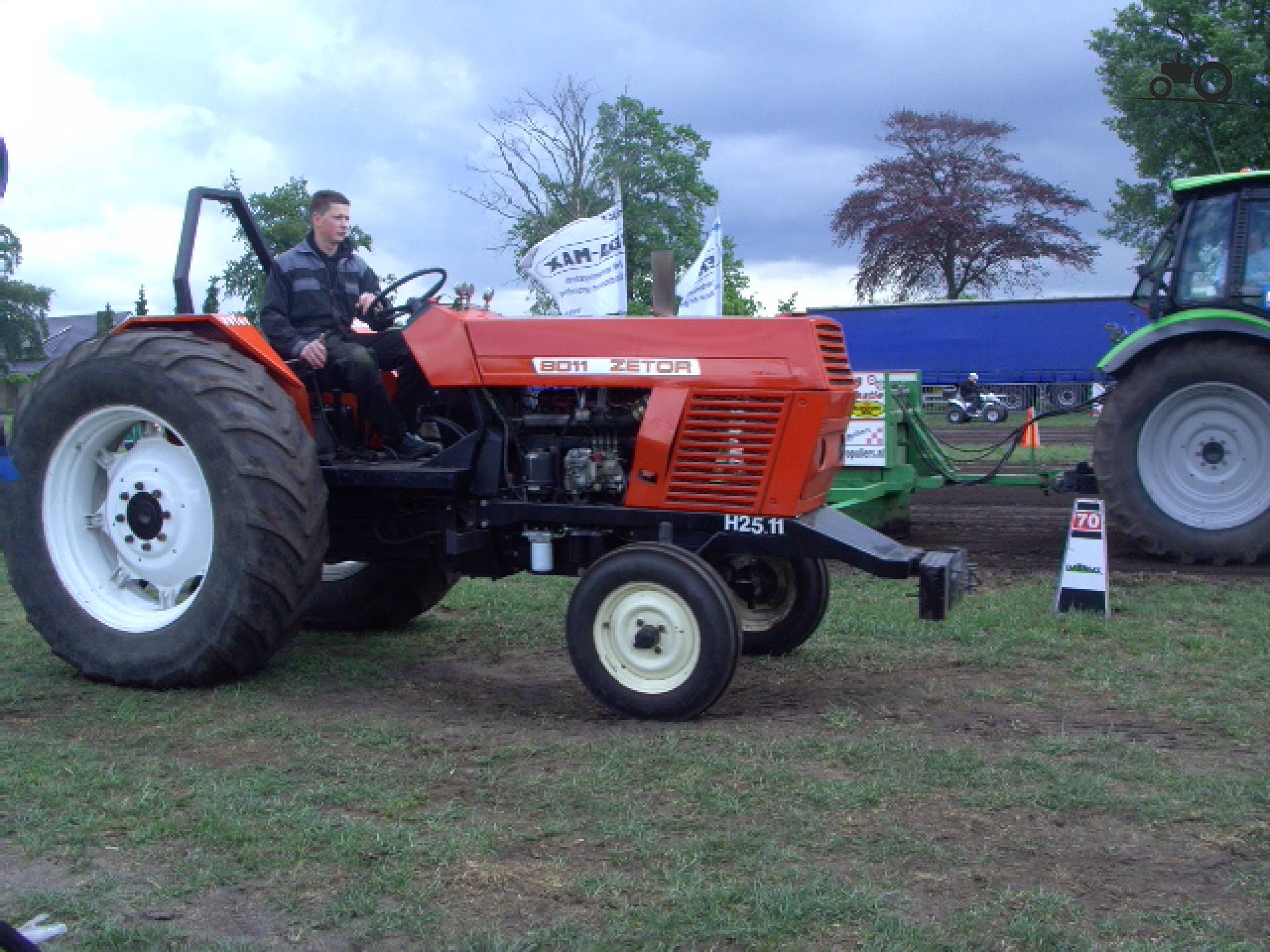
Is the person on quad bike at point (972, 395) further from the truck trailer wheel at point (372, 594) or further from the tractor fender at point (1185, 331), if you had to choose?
the truck trailer wheel at point (372, 594)

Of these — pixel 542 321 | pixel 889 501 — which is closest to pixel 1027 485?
pixel 889 501

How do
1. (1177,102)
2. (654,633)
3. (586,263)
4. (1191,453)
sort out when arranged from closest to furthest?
(654,633)
(1191,453)
(586,263)
(1177,102)

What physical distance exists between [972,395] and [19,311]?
121ft

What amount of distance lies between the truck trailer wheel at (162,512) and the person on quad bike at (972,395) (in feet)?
84.8

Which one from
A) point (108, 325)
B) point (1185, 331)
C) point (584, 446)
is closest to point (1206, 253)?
point (1185, 331)

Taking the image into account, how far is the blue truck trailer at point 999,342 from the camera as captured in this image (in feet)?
105

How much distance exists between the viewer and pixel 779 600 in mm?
5941

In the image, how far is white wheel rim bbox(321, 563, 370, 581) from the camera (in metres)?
6.62

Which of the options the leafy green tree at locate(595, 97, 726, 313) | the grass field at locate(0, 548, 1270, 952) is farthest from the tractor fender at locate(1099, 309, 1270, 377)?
the leafy green tree at locate(595, 97, 726, 313)

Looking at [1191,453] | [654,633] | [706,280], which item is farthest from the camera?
[706,280]

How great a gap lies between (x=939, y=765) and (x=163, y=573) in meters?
3.23

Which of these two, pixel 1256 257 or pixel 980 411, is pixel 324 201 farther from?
pixel 980 411

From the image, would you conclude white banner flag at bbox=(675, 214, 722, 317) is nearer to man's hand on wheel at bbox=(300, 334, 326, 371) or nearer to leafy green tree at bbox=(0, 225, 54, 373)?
man's hand on wheel at bbox=(300, 334, 326, 371)

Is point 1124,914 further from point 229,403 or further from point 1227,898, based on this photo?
point 229,403
